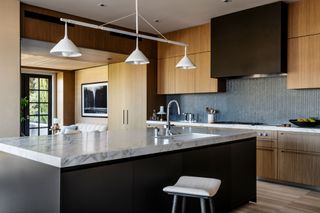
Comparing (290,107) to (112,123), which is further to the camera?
(112,123)

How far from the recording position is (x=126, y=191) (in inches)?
85.2

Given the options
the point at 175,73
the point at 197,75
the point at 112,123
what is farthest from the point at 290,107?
the point at 112,123

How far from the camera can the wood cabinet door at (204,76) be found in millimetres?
5688

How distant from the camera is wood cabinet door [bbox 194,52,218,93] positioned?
569 cm

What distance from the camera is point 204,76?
5.80 m

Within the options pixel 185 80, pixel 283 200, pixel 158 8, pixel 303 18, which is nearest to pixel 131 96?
pixel 185 80

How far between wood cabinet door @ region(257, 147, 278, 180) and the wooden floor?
0.64 feet

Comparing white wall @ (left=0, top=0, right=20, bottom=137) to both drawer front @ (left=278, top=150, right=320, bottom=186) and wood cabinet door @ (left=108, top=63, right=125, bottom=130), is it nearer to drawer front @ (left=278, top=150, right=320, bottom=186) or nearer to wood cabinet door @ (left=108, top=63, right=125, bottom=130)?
wood cabinet door @ (left=108, top=63, right=125, bottom=130)

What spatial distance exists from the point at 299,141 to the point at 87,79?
271 inches

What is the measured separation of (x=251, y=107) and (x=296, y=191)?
1.74 meters

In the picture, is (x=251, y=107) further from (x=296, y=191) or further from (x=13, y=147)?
(x=13, y=147)

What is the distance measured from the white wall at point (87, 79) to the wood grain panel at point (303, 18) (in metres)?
5.47

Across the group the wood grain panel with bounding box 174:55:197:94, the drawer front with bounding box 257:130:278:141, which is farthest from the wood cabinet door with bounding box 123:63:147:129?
the drawer front with bounding box 257:130:278:141

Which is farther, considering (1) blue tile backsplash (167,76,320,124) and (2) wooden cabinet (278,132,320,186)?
(1) blue tile backsplash (167,76,320,124)
